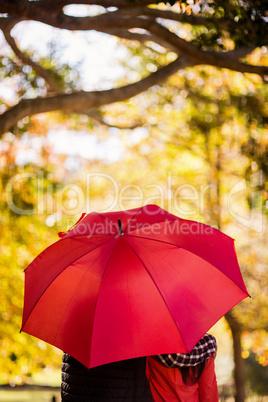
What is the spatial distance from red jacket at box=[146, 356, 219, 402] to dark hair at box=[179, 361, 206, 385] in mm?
20

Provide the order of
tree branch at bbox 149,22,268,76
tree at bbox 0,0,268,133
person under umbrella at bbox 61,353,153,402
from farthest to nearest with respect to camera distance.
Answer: tree branch at bbox 149,22,268,76
tree at bbox 0,0,268,133
person under umbrella at bbox 61,353,153,402

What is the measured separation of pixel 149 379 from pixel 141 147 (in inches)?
383

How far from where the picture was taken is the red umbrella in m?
2.31

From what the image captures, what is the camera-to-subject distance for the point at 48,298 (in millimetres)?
Result: 2582

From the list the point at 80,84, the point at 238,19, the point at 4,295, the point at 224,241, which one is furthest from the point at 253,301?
the point at 224,241

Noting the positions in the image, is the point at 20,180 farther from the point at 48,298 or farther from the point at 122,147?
the point at 48,298

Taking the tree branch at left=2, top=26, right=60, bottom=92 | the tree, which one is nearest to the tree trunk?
the tree branch at left=2, top=26, right=60, bottom=92

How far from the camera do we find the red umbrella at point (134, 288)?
2307 millimetres

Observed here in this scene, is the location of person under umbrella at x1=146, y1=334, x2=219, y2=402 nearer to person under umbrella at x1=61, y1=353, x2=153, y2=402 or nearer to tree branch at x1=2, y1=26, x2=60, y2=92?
person under umbrella at x1=61, y1=353, x2=153, y2=402

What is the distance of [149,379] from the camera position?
2459 mm

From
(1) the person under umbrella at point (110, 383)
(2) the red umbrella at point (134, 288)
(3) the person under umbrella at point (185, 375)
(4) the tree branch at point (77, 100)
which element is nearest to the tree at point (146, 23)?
(4) the tree branch at point (77, 100)

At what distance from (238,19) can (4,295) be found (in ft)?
19.7

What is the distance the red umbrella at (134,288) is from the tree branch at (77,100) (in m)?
2.33
